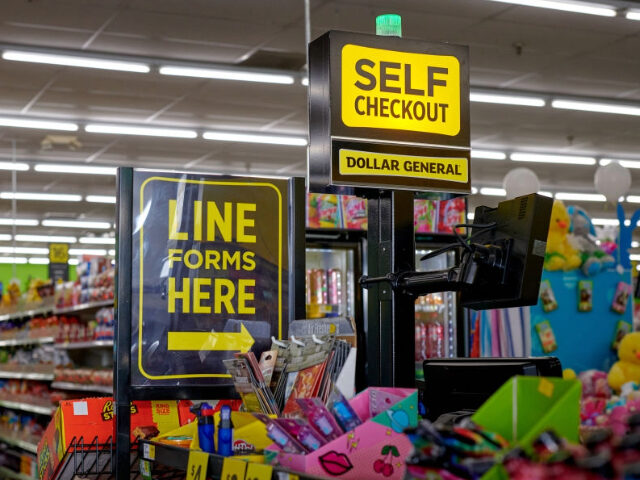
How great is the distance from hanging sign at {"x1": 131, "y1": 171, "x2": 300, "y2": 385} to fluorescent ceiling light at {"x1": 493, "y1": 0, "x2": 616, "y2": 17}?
518 centimetres

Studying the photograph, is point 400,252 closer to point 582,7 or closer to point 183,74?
point 582,7

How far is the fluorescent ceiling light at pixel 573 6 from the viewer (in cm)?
726

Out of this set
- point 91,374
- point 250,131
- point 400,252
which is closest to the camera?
point 400,252

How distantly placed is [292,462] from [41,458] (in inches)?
69.9

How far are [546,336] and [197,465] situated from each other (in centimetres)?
522

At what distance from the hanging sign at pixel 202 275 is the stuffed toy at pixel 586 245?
182 inches

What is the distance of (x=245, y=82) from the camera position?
1002 cm

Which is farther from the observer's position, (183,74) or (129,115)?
(129,115)

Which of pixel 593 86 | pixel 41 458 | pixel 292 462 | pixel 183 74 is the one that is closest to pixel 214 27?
pixel 183 74

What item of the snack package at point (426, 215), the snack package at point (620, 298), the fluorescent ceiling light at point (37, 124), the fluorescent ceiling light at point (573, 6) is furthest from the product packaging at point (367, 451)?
the fluorescent ceiling light at point (37, 124)

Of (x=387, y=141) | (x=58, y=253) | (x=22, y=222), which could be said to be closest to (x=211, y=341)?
(x=387, y=141)

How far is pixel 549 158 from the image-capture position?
1352 centimetres

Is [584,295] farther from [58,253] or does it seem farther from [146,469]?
[58,253]


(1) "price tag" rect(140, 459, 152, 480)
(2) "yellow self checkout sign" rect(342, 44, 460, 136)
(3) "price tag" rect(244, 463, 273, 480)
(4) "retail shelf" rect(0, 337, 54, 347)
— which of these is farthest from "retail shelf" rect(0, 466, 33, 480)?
(3) "price tag" rect(244, 463, 273, 480)
